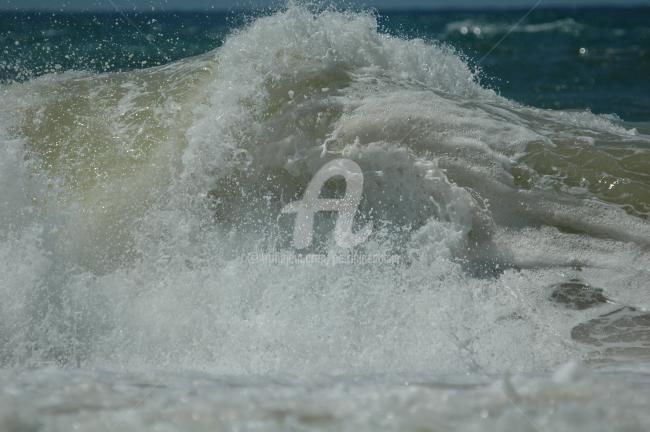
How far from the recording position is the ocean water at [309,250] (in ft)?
6.30

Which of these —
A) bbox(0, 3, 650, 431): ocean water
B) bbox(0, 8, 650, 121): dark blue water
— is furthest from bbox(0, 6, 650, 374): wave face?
bbox(0, 8, 650, 121): dark blue water

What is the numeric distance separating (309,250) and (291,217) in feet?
1.07

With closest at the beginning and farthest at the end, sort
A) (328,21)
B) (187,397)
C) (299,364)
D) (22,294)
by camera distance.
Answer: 1. (187,397)
2. (299,364)
3. (22,294)
4. (328,21)

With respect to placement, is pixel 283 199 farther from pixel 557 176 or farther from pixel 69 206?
pixel 557 176

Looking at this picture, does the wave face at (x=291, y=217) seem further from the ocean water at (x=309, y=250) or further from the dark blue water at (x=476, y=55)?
the dark blue water at (x=476, y=55)

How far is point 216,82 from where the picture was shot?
14.6ft

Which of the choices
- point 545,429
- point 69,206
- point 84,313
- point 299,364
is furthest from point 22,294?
point 545,429

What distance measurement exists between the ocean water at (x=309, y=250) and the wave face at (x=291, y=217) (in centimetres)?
1

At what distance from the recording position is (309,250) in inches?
150

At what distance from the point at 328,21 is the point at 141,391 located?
3.41 metres

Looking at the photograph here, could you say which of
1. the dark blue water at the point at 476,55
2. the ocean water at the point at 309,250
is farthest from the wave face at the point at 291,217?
the dark blue water at the point at 476,55

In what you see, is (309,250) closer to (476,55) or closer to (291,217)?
(291,217)

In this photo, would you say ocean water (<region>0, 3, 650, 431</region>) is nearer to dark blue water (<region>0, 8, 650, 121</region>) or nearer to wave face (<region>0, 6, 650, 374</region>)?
wave face (<region>0, 6, 650, 374</region>)

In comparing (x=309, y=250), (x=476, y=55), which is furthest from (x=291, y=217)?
(x=476, y=55)
